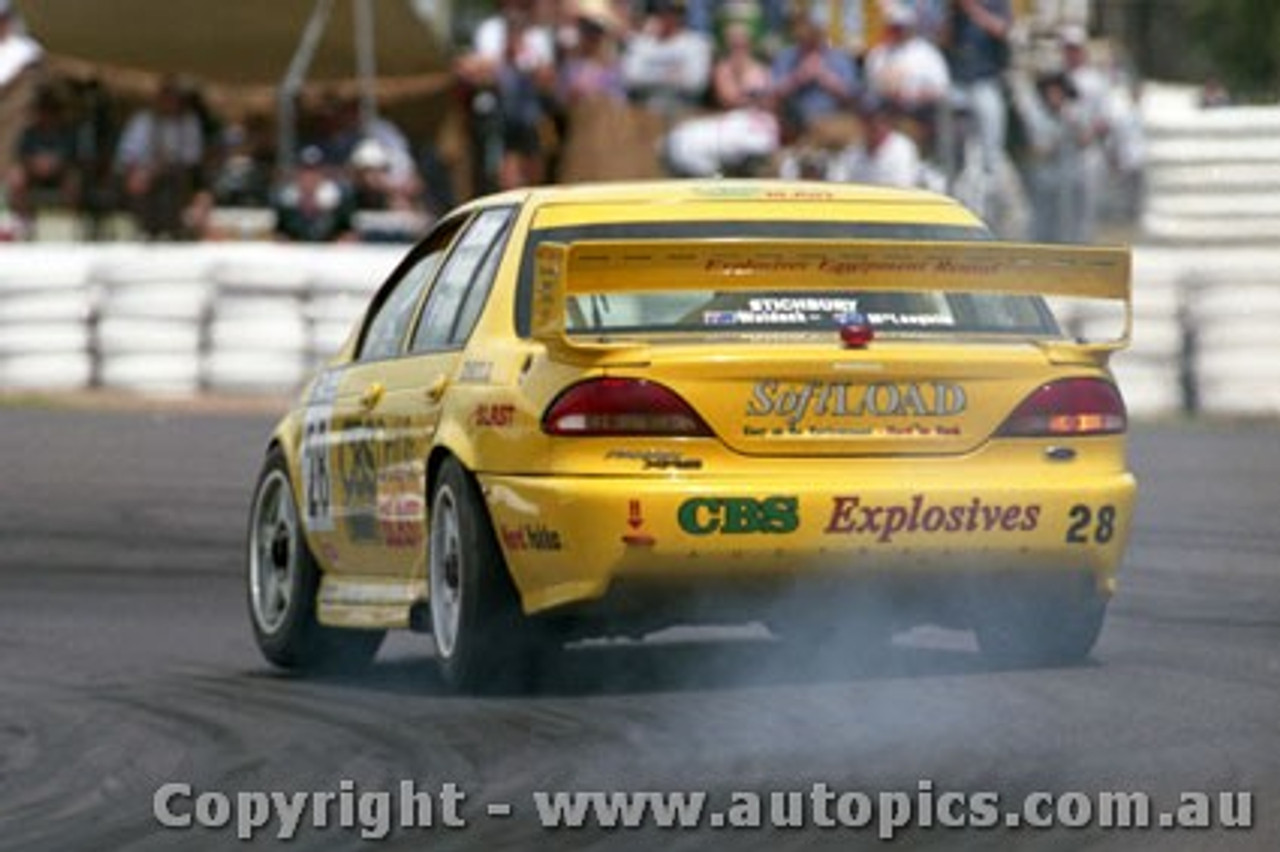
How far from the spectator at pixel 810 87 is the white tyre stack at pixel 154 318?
3917 millimetres

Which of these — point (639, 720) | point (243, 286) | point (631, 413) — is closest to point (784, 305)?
point (631, 413)

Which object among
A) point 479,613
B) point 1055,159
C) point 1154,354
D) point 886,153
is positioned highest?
point 479,613

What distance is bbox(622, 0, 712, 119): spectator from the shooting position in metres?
25.1

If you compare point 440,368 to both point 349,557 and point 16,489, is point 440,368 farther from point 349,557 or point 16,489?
point 16,489

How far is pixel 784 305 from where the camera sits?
9.87 m

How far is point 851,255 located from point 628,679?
1.37m

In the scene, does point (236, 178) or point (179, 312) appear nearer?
point (179, 312)

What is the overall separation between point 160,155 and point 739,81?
4.53m

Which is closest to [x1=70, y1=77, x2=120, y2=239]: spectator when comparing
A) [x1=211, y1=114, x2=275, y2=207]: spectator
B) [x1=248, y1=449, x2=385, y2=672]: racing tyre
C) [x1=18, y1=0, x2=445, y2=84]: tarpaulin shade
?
[x1=18, y1=0, x2=445, y2=84]: tarpaulin shade

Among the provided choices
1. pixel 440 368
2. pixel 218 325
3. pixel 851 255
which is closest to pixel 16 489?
pixel 218 325

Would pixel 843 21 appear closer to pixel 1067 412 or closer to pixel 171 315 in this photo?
pixel 171 315

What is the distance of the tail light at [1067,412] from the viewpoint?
9.60m

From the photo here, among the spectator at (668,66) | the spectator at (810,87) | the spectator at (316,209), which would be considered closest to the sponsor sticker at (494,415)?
the spectator at (810,87)

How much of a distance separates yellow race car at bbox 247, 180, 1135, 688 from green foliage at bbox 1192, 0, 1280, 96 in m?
28.3
